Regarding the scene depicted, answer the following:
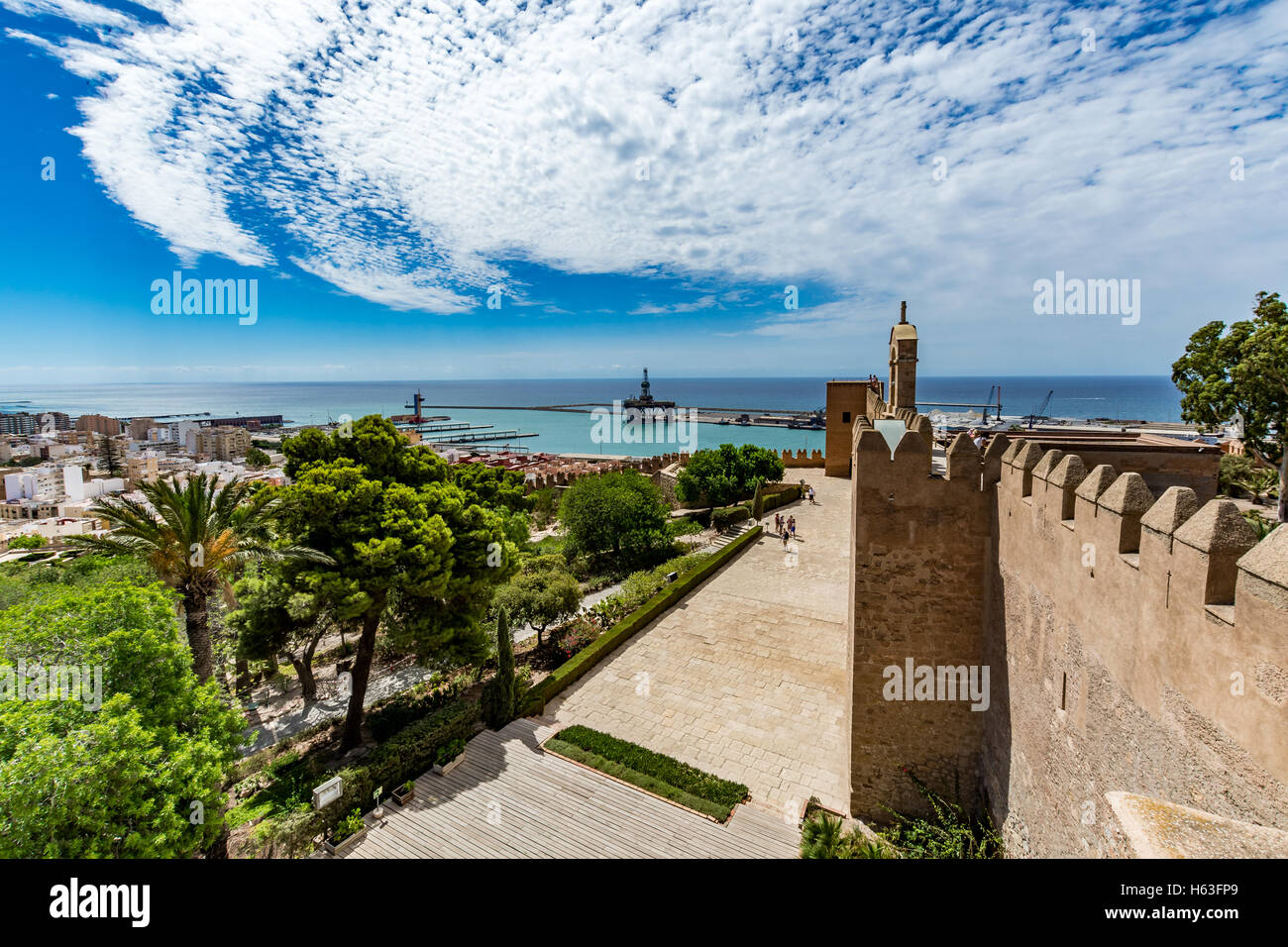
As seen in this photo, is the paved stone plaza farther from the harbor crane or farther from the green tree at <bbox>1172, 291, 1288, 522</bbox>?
the green tree at <bbox>1172, 291, 1288, 522</bbox>

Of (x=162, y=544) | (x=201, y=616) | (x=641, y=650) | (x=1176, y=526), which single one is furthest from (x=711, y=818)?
(x=162, y=544)

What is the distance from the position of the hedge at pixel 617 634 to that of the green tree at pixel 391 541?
2.20 meters

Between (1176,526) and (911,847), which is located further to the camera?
(911,847)

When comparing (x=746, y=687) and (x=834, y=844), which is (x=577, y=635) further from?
(x=834, y=844)

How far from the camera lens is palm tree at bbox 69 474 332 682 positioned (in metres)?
11.2

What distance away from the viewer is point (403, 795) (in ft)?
37.3

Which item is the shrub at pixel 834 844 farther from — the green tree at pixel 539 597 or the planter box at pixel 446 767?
the green tree at pixel 539 597

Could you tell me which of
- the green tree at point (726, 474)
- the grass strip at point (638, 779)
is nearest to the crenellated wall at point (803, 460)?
the green tree at point (726, 474)

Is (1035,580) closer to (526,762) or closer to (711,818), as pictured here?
(711,818)

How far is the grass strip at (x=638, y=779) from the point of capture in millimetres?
10734

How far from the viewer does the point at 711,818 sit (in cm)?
1056
